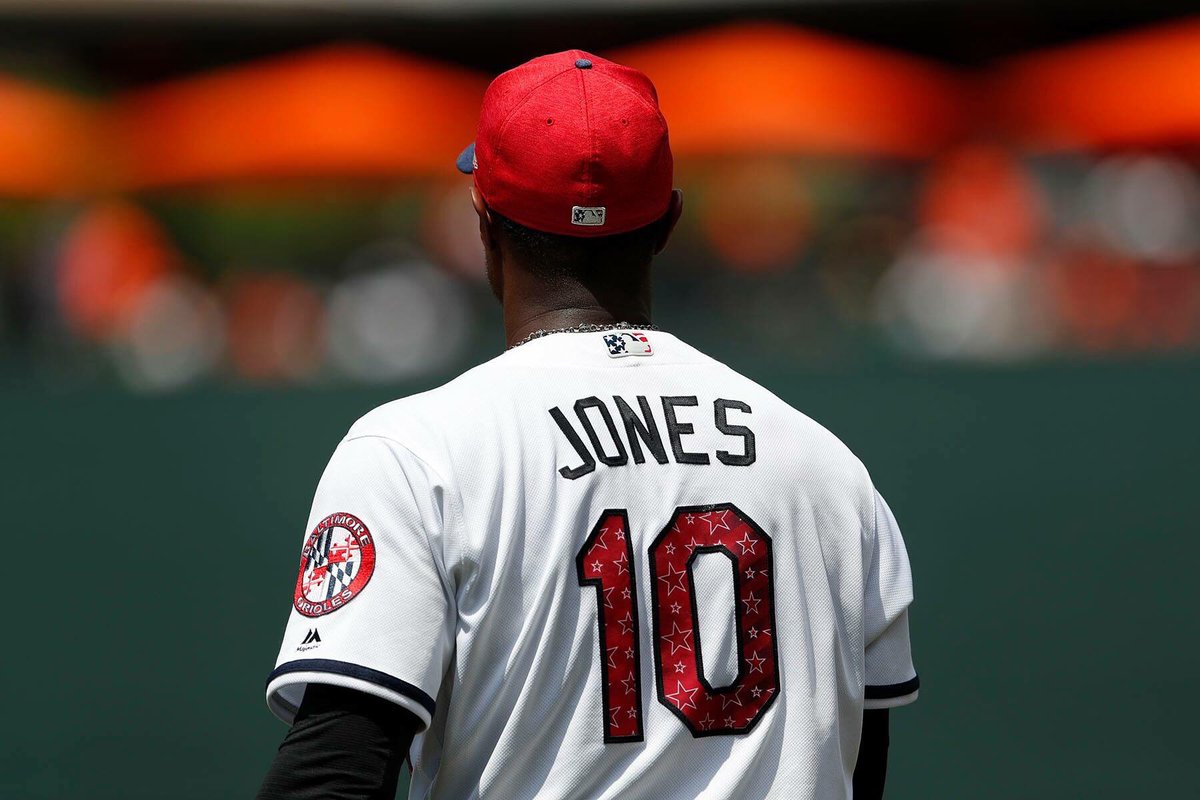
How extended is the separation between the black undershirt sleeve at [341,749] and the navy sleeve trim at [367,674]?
21 mm

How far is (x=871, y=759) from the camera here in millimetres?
1908

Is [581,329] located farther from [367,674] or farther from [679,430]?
[367,674]

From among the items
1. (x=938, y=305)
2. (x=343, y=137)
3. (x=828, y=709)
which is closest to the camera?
(x=828, y=709)

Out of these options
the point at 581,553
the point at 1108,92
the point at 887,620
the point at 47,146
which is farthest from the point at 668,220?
the point at 1108,92

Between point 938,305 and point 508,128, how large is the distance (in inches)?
155

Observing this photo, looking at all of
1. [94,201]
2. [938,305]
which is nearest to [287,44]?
[94,201]

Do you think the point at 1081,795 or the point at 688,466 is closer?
the point at 688,466

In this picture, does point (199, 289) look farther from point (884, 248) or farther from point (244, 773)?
point (884, 248)

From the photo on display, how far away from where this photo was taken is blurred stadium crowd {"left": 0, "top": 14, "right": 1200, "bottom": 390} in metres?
5.36

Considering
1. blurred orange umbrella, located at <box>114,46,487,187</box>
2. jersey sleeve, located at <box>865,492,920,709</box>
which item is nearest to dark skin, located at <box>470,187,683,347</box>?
jersey sleeve, located at <box>865,492,920,709</box>

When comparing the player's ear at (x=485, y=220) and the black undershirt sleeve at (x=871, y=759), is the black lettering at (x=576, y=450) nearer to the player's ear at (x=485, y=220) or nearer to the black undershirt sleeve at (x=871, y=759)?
the player's ear at (x=485, y=220)

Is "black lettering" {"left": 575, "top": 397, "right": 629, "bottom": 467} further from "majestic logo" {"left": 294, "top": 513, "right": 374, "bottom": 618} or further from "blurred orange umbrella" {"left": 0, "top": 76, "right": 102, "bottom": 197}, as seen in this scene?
"blurred orange umbrella" {"left": 0, "top": 76, "right": 102, "bottom": 197}

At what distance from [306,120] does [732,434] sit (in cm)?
491

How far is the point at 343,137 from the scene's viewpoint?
6117 mm
